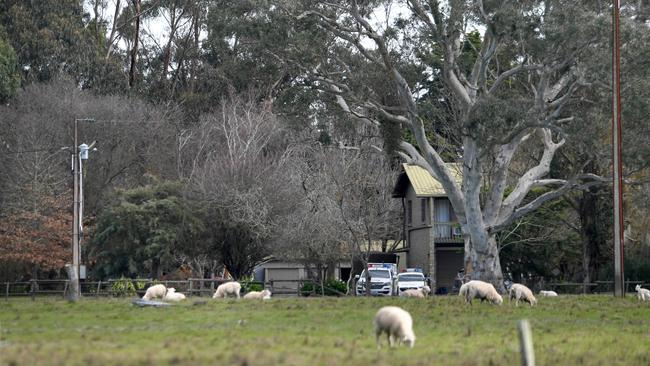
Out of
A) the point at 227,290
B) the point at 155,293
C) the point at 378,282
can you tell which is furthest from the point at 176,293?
the point at 378,282

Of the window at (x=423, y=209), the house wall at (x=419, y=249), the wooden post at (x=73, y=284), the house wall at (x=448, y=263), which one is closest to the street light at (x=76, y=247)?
the wooden post at (x=73, y=284)

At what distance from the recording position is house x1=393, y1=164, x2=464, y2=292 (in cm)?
6881

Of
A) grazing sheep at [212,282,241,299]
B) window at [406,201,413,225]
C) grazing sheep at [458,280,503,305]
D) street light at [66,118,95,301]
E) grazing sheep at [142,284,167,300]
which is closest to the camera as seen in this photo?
grazing sheep at [458,280,503,305]

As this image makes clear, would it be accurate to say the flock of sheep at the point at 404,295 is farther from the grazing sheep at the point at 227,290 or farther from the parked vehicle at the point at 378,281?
the parked vehicle at the point at 378,281

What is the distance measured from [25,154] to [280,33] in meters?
25.4

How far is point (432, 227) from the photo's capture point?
225 feet

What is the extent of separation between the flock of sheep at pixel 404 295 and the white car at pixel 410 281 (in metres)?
10.6

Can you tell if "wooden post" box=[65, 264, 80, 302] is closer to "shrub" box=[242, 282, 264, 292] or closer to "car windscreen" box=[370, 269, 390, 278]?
"shrub" box=[242, 282, 264, 292]

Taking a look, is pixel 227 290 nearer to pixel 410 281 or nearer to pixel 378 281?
pixel 410 281

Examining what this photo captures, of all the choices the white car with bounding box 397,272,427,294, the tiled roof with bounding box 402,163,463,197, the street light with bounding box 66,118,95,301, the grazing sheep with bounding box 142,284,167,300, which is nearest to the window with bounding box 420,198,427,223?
the tiled roof with bounding box 402,163,463,197

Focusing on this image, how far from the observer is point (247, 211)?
2308 inches

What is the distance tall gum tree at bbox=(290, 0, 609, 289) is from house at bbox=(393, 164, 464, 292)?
19.1m

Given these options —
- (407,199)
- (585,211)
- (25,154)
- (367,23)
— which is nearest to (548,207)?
(585,211)

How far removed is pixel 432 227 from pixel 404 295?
26419 mm
